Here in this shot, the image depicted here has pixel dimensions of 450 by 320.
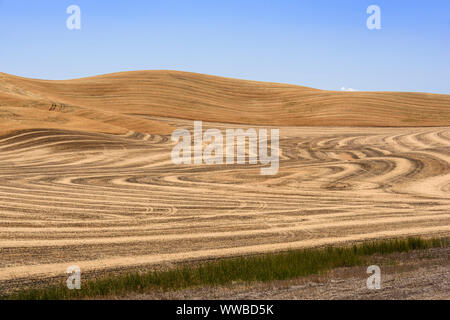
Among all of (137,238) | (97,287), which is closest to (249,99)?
(137,238)

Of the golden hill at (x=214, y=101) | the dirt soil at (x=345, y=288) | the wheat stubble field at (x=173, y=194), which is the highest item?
the golden hill at (x=214, y=101)

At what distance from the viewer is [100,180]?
2402 cm

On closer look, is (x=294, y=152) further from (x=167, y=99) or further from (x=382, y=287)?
(x=167, y=99)

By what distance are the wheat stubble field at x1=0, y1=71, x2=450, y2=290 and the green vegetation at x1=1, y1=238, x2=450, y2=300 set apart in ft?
4.51

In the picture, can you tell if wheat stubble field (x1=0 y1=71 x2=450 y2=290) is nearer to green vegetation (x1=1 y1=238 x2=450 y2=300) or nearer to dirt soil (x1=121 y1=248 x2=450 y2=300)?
green vegetation (x1=1 y1=238 x2=450 y2=300)

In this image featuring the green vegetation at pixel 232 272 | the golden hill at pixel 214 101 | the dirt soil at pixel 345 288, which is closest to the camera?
the dirt soil at pixel 345 288

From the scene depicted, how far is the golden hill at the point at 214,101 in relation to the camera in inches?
2440

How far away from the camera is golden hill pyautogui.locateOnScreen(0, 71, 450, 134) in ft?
203

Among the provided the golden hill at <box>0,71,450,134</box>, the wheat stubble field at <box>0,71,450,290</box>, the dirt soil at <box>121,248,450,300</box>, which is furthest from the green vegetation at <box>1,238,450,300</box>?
the golden hill at <box>0,71,450,134</box>

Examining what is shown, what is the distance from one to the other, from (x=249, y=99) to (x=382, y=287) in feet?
232

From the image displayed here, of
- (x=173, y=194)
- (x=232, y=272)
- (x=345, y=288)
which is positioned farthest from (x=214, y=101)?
(x=345, y=288)

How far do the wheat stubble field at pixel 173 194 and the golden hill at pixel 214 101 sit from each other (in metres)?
6.13

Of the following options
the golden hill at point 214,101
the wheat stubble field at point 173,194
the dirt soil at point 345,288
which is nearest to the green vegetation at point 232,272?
the dirt soil at point 345,288

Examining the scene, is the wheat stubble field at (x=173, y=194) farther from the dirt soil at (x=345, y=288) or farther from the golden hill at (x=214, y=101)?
the golden hill at (x=214, y=101)
